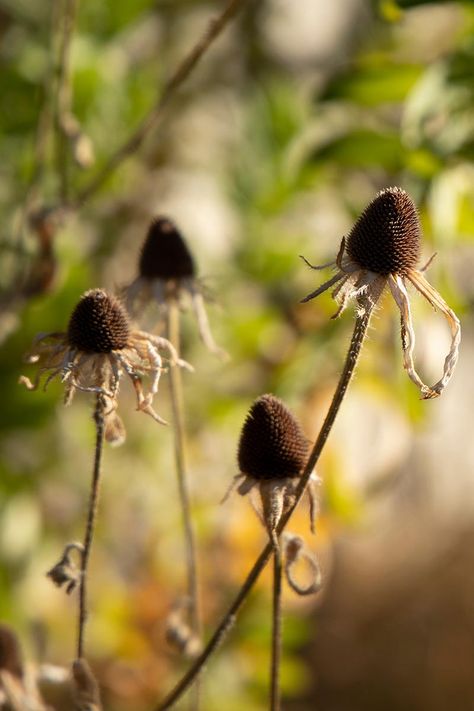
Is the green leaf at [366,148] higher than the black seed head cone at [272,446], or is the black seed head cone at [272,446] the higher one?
the green leaf at [366,148]

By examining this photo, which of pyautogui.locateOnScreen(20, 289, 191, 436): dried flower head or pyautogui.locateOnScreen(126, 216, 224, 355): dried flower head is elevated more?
pyautogui.locateOnScreen(126, 216, 224, 355): dried flower head

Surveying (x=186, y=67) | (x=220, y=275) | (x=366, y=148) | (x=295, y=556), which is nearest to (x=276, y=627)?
(x=295, y=556)

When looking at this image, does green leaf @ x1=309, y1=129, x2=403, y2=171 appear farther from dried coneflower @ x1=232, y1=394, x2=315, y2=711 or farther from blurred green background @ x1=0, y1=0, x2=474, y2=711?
dried coneflower @ x1=232, y1=394, x2=315, y2=711

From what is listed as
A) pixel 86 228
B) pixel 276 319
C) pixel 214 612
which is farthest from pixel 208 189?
pixel 214 612

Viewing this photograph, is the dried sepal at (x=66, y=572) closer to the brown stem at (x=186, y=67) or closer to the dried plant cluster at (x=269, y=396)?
the dried plant cluster at (x=269, y=396)

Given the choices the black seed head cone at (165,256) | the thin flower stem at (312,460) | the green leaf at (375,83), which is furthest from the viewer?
the green leaf at (375,83)

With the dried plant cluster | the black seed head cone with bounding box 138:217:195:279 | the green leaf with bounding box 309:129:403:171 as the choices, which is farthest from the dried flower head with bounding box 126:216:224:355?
the green leaf with bounding box 309:129:403:171

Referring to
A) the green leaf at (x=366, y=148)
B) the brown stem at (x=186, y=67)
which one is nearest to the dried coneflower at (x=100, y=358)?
the brown stem at (x=186, y=67)
